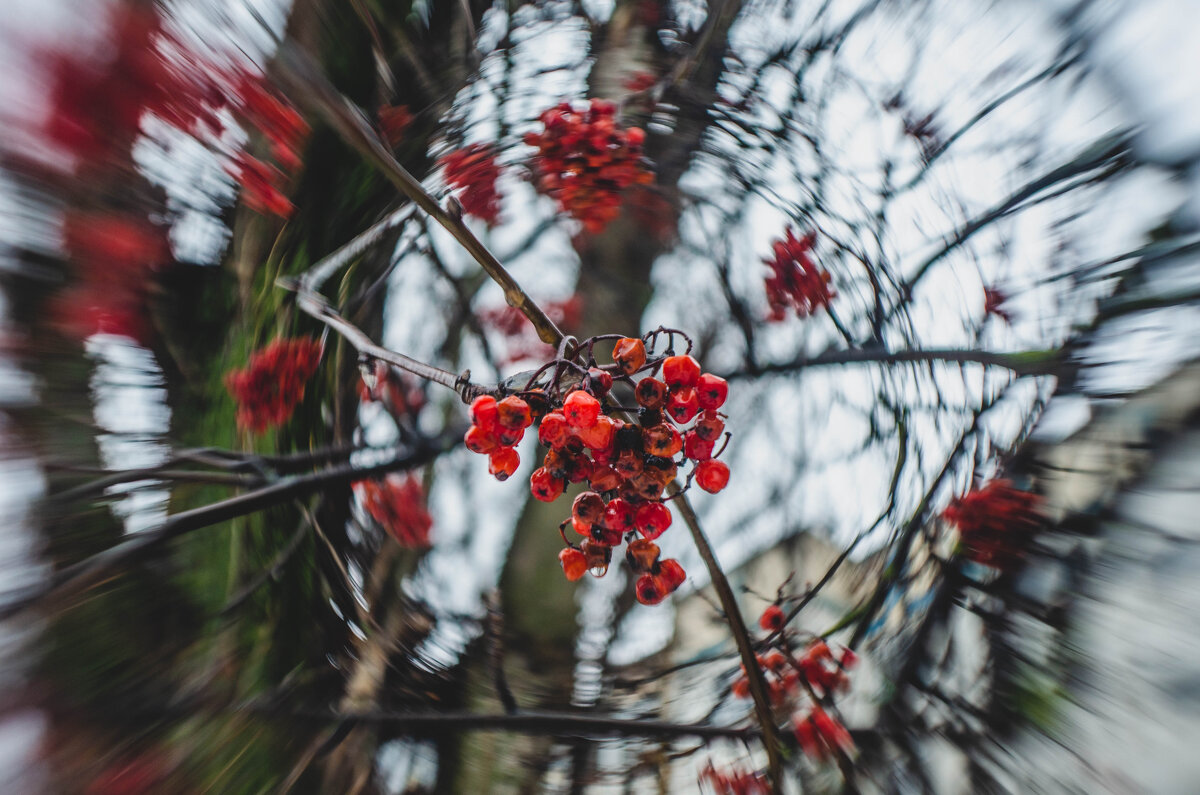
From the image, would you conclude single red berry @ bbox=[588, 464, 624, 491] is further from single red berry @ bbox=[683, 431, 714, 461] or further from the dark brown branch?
the dark brown branch

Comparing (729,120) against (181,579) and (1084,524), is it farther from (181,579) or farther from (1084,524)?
(181,579)

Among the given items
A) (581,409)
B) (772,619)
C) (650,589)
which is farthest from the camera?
(772,619)

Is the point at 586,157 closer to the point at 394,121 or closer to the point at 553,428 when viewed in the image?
the point at 394,121

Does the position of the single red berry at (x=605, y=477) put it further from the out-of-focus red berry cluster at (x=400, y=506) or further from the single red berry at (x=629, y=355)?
the out-of-focus red berry cluster at (x=400, y=506)

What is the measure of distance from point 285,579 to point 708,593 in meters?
0.39

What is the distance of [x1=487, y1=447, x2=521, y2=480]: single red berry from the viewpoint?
0.29 m

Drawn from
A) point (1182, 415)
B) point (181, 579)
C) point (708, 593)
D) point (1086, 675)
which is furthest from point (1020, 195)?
point (181, 579)

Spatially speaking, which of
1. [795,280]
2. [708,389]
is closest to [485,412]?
[708,389]

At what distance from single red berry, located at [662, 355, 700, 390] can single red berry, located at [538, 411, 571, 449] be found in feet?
0.20

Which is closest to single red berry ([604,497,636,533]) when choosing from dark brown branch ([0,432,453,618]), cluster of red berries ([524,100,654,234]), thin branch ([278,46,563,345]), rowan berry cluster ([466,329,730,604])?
rowan berry cluster ([466,329,730,604])

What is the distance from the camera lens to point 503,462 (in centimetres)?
29

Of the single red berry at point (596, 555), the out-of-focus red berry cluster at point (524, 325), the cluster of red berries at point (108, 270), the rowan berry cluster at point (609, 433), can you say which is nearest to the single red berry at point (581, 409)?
the rowan berry cluster at point (609, 433)

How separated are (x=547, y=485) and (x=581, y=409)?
0.07 meters

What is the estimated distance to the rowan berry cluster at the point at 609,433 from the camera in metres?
Answer: 0.26
